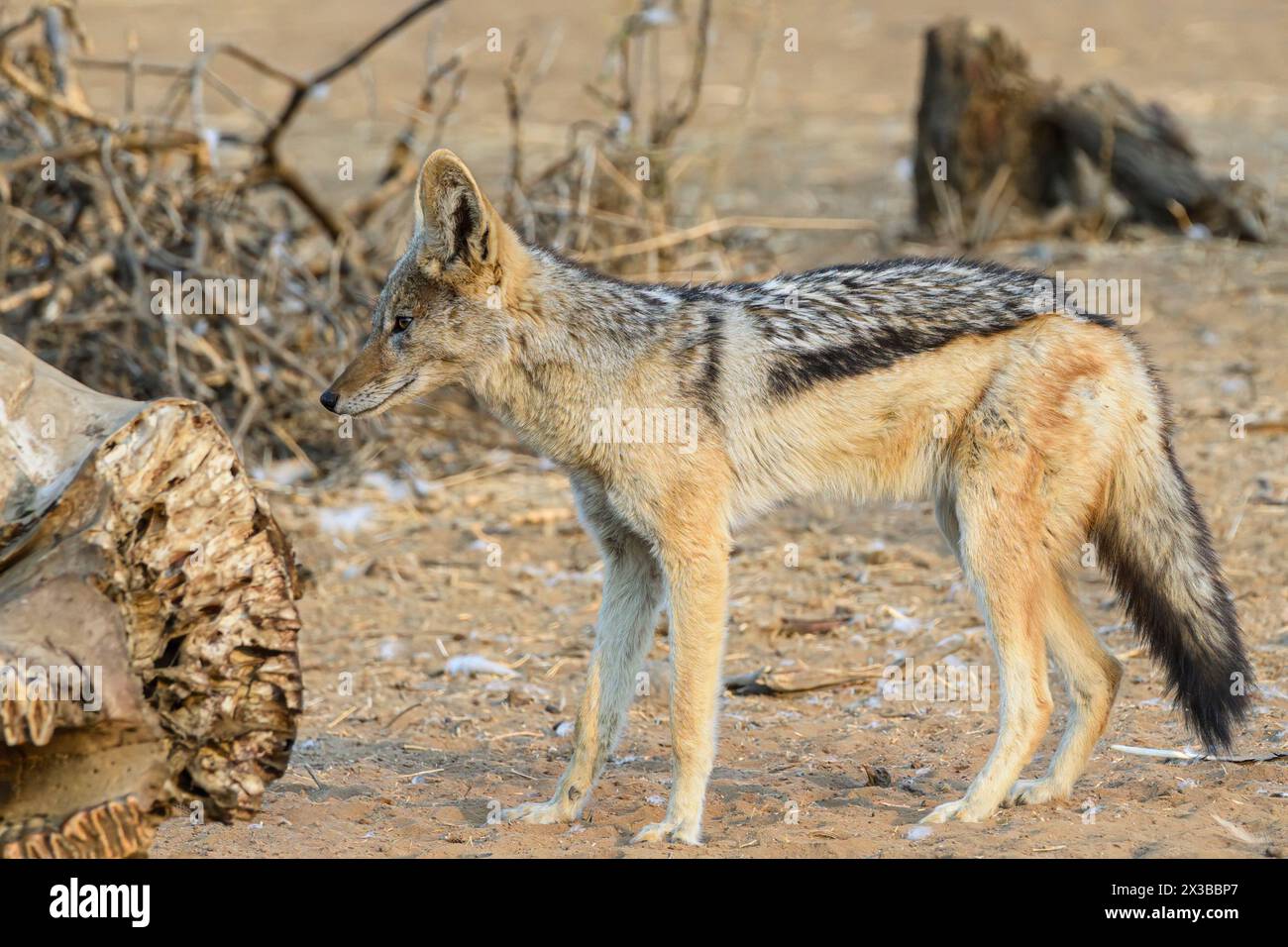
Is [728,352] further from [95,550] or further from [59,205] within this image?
[59,205]

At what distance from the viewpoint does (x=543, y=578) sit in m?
8.05

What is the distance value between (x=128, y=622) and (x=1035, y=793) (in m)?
3.00

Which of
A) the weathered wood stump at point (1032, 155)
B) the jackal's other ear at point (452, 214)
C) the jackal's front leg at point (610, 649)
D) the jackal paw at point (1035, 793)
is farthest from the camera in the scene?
the weathered wood stump at point (1032, 155)

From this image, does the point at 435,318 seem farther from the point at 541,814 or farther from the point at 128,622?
the point at 541,814

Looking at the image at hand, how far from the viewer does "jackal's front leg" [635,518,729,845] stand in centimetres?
506

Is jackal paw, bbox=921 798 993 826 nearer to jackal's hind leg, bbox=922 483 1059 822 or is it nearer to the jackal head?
jackal's hind leg, bbox=922 483 1059 822

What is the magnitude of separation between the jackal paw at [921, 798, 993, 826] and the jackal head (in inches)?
84.0

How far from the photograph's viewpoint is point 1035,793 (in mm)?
5234

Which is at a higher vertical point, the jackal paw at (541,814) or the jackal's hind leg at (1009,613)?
the jackal's hind leg at (1009,613)

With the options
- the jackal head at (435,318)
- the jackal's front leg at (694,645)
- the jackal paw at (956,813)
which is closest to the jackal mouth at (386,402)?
the jackal head at (435,318)

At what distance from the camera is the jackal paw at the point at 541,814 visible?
5.29m

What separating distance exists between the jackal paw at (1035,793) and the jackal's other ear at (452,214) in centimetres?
257

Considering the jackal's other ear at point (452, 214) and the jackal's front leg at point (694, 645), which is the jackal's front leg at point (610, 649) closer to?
the jackal's front leg at point (694, 645)

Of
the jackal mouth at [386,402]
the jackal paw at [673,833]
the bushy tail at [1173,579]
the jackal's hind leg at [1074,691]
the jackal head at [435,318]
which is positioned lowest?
the jackal paw at [673,833]
